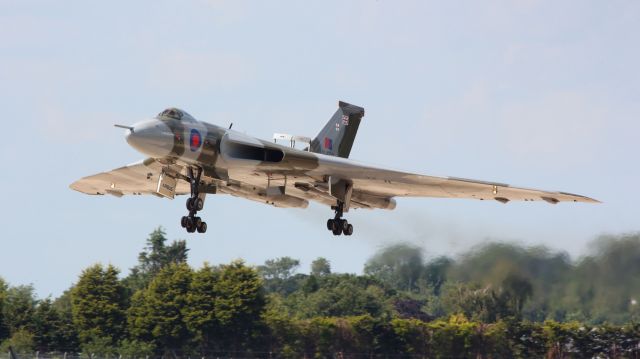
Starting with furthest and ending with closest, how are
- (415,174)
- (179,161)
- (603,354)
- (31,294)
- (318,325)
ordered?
(31,294)
(318,325)
(603,354)
(415,174)
(179,161)

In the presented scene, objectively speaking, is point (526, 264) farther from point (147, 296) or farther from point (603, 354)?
point (147, 296)

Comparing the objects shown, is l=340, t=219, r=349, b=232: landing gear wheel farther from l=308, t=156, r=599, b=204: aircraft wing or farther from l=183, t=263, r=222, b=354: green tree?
l=183, t=263, r=222, b=354: green tree

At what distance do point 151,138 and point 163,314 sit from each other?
26.1m

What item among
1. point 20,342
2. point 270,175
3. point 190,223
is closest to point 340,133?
point 270,175

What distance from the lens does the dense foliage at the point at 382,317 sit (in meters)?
42.9

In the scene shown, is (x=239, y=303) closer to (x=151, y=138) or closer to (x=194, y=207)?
(x=194, y=207)

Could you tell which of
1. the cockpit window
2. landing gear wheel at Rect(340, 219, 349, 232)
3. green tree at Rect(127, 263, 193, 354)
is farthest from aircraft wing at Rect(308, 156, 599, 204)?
green tree at Rect(127, 263, 193, 354)

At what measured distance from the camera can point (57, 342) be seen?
174ft

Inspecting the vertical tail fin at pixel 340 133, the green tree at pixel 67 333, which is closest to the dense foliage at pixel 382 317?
the green tree at pixel 67 333

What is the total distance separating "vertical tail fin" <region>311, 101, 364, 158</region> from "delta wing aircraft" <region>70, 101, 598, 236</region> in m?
0.03

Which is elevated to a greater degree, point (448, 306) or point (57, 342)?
point (448, 306)

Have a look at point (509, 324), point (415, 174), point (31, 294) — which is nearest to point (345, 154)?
point (415, 174)

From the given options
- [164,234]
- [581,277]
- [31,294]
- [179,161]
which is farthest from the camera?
[164,234]

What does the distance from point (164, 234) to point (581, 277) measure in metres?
52.4
